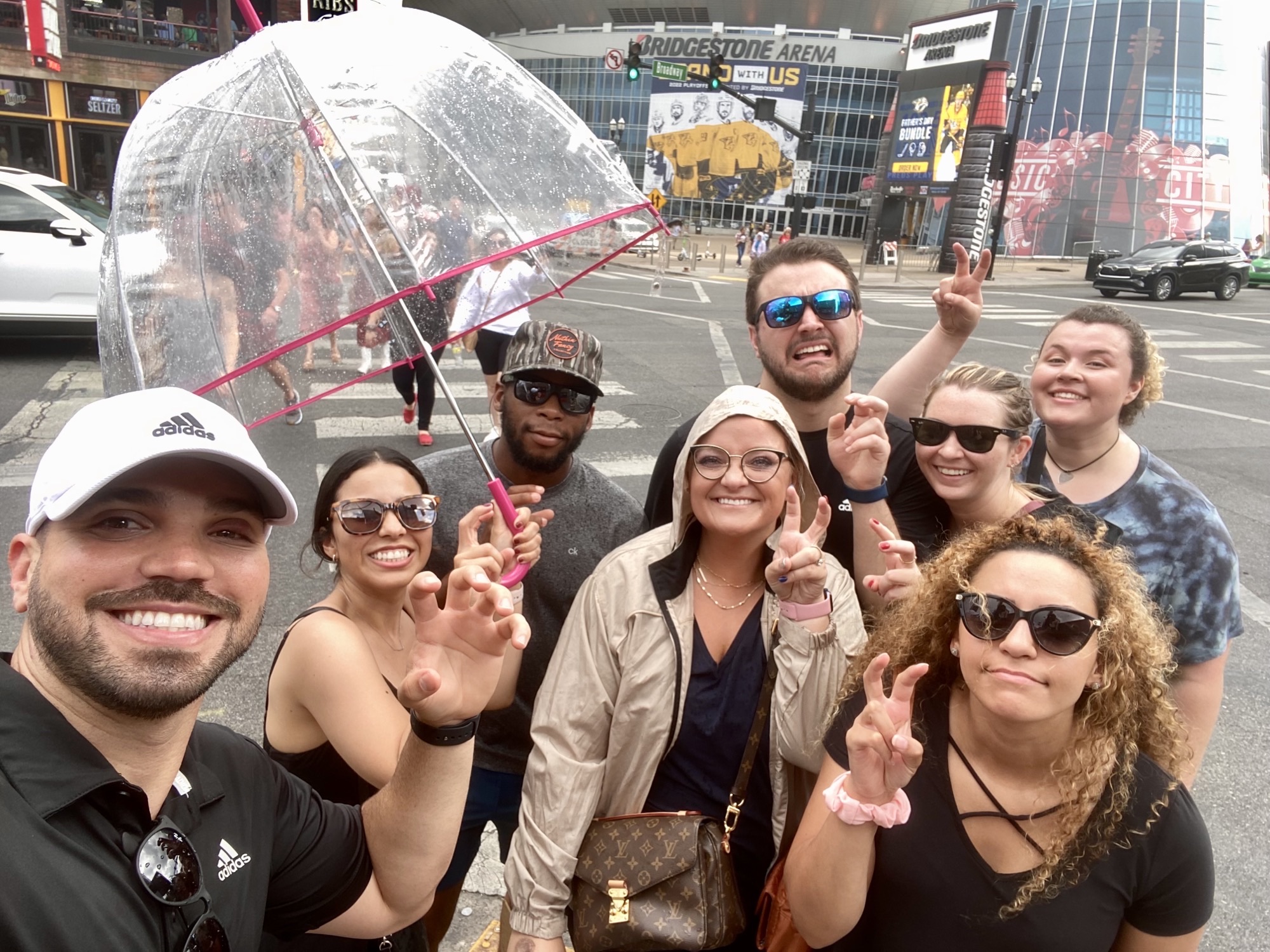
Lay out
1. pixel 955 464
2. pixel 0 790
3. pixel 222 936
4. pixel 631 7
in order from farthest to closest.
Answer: pixel 631 7
pixel 955 464
pixel 222 936
pixel 0 790

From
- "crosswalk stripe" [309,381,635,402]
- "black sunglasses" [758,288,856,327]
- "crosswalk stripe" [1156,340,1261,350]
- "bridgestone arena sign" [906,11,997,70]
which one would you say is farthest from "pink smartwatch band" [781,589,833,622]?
"bridgestone arena sign" [906,11,997,70]

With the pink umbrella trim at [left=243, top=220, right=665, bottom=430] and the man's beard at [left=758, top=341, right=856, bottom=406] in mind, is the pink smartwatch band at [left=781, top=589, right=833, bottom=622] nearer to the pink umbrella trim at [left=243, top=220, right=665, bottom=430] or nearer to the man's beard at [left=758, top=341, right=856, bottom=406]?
the man's beard at [left=758, top=341, right=856, bottom=406]

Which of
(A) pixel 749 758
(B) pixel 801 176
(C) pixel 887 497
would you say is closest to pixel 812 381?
(C) pixel 887 497

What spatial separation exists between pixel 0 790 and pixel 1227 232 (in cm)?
4917

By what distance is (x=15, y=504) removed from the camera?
6105 mm

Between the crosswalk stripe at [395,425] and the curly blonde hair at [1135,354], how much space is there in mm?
5726

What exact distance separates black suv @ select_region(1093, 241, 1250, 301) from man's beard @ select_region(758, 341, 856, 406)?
26258 millimetres

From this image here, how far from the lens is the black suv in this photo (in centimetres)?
2483

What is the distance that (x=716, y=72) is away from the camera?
22969mm

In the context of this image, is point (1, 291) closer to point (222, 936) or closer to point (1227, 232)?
point (222, 936)

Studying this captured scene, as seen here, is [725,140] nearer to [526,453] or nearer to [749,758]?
[526,453]

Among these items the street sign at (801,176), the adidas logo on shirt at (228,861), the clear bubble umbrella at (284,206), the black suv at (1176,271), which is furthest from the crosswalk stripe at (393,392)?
the black suv at (1176,271)

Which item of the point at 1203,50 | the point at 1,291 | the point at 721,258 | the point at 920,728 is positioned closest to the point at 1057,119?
the point at 1203,50

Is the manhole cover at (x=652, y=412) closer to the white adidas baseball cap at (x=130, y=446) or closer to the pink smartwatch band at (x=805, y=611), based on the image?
the pink smartwatch band at (x=805, y=611)
